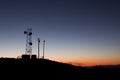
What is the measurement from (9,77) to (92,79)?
2983 centimetres

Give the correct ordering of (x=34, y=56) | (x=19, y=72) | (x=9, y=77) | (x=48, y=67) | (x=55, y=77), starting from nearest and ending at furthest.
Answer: (x=9, y=77) → (x=19, y=72) → (x=55, y=77) → (x=48, y=67) → (x=34, y=56)

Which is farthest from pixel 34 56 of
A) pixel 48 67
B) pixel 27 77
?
pixel 27 77

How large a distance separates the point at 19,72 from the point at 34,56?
78.7 feet

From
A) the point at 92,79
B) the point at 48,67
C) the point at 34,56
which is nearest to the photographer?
the point at 48,67

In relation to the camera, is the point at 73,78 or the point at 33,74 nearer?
the point at 33,74

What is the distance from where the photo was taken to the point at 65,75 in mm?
67375

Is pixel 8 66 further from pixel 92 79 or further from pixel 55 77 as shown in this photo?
pixel 92 79

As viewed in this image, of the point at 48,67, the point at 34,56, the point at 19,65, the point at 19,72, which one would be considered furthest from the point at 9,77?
the point at 34,56

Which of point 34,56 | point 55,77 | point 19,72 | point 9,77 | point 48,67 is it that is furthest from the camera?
point 34,56

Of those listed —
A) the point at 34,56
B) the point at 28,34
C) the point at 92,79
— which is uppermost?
the point at 28,34

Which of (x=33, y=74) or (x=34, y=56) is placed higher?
(x=34, y=56)

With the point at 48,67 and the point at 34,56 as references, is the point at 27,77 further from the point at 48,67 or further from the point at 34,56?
the point at 34,56

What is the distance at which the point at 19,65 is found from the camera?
61.5 meters

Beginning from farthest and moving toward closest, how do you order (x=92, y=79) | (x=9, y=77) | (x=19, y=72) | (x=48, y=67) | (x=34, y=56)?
(x=34, y=56)
(x=92, y=79)
(x=48, y=67)
(x=19, y=72)
(x=9, y=77)
